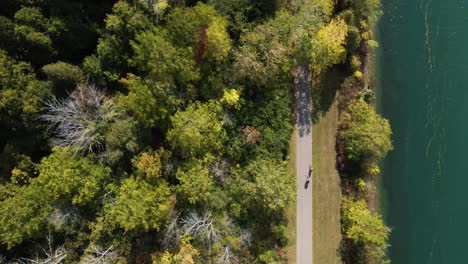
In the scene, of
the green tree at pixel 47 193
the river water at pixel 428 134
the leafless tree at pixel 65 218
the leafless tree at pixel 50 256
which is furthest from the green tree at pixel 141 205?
the river water at pixel 428 134

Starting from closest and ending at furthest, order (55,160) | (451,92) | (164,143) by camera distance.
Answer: (55,160) < (164,143) < (451,92)

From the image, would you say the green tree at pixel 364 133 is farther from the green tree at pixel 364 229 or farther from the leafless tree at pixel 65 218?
the leafless tree at pixel 65 218

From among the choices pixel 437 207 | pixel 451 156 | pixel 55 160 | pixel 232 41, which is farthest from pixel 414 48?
pixel 55 160

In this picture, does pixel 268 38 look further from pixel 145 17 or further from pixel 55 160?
pixel 55 160

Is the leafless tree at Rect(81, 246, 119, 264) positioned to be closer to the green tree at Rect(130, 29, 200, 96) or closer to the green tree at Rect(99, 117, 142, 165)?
the green tree at Rect(99, 117, 142, 165)

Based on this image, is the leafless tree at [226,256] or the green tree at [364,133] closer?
the leafless tree at [226,256]

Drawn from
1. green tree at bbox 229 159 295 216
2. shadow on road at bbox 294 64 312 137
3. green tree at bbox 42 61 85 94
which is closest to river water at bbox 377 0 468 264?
shadow on road at bbox 294 64 312 137

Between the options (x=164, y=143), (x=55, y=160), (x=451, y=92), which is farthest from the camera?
(x=451, y=92)
